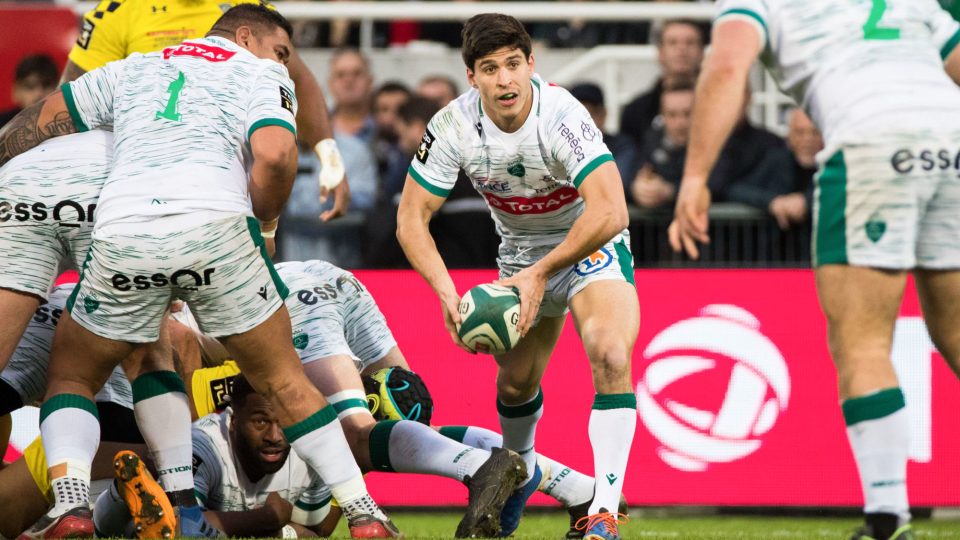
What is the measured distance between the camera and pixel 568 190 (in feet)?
22.6

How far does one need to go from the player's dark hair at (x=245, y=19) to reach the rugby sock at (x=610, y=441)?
7.48ft

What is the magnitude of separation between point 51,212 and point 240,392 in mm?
1323

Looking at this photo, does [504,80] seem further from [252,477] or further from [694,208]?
[252,477]

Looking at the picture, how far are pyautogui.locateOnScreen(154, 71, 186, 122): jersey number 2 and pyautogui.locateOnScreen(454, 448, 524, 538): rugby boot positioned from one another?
6.48 feet

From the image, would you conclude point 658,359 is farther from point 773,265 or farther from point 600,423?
point 600,423

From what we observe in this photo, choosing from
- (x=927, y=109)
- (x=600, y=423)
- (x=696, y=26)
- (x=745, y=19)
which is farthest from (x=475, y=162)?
(x=696, y=26)

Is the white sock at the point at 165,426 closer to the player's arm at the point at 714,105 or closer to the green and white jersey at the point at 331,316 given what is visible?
the green and white jersey at the point at 331,316

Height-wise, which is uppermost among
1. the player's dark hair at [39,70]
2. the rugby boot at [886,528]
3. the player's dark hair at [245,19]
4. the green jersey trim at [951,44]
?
the green jersey trim at [951,44]

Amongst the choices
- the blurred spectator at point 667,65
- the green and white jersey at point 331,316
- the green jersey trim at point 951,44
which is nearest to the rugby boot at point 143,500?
the green and white jersey at point 331,316

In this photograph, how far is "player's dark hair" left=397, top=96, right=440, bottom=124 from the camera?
1115 cm

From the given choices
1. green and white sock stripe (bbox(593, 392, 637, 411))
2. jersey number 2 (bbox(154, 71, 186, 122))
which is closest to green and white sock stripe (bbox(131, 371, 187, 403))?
jersey number 2 (bbox(154, 71, 186, 122))

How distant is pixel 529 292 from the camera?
627cm

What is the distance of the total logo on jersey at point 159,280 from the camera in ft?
19.6

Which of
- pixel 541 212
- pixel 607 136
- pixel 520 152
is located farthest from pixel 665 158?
pixel 520 152
